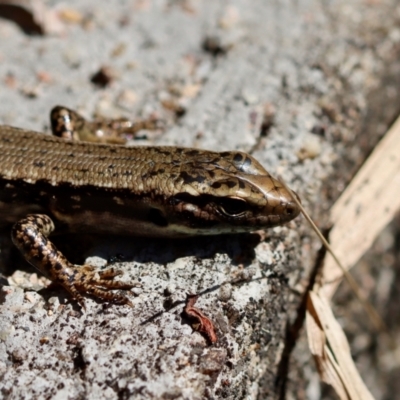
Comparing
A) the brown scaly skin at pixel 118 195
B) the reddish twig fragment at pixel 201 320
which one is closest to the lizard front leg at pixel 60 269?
the brown scaly skin at pixel 118 195

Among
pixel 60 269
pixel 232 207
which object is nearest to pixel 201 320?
pixel 232 207

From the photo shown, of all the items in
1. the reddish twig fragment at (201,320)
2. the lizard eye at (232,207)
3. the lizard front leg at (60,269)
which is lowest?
the lizard front leg at (60,269)

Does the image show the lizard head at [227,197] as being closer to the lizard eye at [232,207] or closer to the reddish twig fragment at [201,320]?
the lizard eye at [232,207]

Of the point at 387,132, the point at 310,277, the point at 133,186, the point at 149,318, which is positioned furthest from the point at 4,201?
the point at 387,132

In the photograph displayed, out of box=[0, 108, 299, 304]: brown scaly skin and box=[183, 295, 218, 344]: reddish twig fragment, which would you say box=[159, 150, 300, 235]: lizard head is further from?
box=[183, 295, 218, 344]: reddish twig fragment

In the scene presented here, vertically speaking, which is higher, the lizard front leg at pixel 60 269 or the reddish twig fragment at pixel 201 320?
the reddish twig fragment at pixel 201 320

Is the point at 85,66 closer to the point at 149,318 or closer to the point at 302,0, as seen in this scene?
the point at 302,0

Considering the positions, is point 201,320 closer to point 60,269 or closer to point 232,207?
point 232,207
